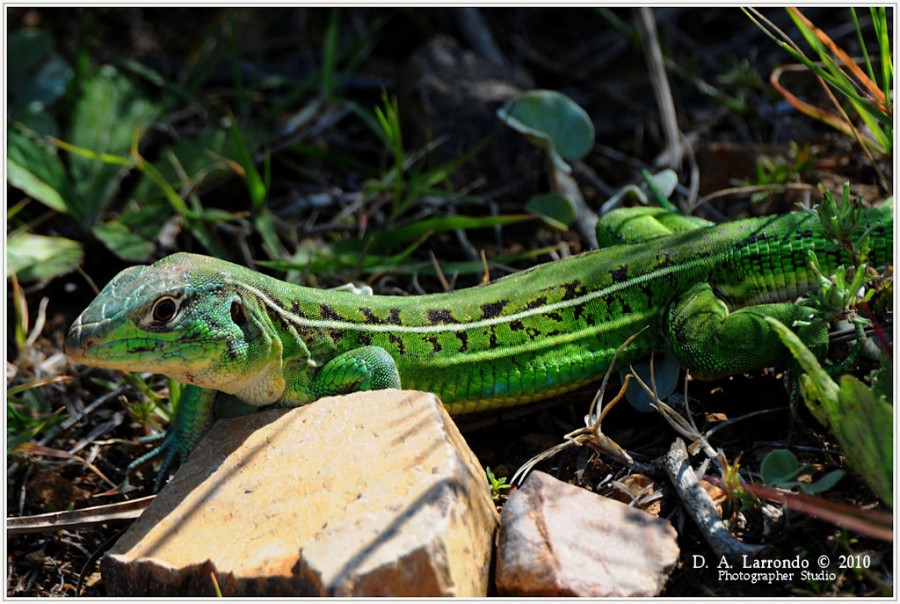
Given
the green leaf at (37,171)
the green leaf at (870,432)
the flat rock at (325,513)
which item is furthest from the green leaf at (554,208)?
the green leaf at (37,171)

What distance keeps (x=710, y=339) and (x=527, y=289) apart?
30.6 inches

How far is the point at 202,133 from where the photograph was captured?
5.86m

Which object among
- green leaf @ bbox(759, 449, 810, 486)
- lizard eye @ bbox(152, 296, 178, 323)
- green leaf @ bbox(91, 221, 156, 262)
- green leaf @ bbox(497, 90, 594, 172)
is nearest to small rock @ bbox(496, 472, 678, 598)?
green leaf @ bbox(759, 449, 810, 486)

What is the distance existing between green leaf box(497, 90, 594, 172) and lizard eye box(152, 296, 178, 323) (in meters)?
2.43

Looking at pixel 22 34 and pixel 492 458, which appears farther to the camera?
pixel 22 34

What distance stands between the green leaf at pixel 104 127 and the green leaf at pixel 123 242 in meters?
0.23

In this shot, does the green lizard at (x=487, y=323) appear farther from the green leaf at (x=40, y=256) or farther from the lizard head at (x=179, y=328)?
the green leaf at (x=40, y=256)

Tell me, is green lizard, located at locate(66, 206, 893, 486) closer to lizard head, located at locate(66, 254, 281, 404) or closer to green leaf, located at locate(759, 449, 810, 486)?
lizard head, located at locate(66, 254, 281, 404)

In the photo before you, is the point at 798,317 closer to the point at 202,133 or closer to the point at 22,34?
the point at 202,133

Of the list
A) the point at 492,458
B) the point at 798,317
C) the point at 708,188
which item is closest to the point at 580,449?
the point at 492,458

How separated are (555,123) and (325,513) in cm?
302

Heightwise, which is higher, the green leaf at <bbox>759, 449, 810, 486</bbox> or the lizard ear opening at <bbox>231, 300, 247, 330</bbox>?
the lizard ear opening at <bbox>231, 300, 247, 330</bbox>

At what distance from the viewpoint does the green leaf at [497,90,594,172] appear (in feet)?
17.2

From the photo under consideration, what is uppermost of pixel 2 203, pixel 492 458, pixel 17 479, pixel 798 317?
pixel 798 317
